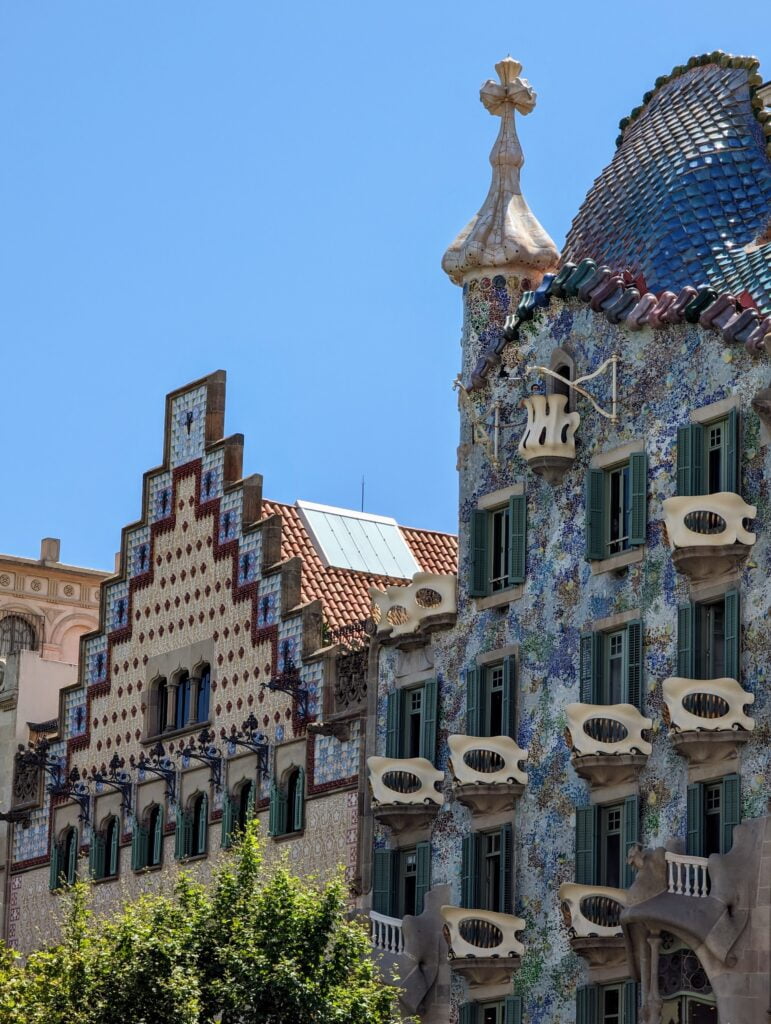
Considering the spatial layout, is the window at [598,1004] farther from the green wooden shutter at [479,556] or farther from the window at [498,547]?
the green wooden shutter at [479,556]

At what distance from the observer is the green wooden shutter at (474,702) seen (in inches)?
1923

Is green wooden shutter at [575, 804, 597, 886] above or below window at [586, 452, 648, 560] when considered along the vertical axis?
below

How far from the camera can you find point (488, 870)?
158 feet

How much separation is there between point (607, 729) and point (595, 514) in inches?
149

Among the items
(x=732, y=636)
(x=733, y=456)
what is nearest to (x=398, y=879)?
(x=732, y=636)

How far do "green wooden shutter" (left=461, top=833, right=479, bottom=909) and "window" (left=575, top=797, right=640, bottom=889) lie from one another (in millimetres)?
2632

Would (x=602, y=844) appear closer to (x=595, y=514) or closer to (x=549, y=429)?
(x=595, y=514)

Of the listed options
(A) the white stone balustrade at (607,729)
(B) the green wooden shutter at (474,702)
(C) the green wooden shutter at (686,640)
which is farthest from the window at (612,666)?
(B) the green wooden shutter at (474,702)

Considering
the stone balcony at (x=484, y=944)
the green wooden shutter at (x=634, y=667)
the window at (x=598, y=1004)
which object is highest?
the green wooden shutter at (x=634, y=667)

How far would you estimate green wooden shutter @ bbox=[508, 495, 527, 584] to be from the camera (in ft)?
160

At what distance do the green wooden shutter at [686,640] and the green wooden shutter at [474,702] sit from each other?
5.07 metres

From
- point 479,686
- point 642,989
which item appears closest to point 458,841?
point 479,686

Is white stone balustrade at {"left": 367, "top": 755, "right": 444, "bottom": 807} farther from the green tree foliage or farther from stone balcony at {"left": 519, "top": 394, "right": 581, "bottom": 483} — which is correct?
stone balcony at {"left": 519, "top": 394, "right": 581, "bottom": 483}

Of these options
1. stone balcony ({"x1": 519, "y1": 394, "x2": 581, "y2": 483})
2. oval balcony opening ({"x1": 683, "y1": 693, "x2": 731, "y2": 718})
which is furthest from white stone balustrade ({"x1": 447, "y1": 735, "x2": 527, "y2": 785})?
oval balcony opening ({"x1": 683, "y1": 693, "x2": 731, "y2": 718})
